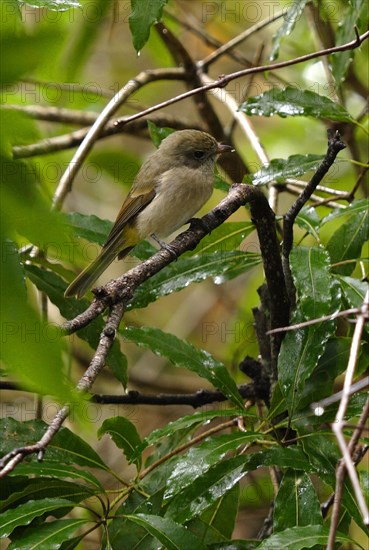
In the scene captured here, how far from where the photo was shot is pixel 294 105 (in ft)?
9.40

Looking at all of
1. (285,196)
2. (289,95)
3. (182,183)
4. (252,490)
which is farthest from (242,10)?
(252,490)

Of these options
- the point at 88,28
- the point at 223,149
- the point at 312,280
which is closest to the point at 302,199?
the point at 312,280

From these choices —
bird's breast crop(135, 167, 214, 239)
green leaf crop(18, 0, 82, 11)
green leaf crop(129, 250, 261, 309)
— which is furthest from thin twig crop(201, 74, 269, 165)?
green leaf crop(18, 0, 82, 11)

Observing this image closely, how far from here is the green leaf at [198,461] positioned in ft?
7.04

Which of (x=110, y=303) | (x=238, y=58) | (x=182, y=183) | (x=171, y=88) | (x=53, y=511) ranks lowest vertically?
(x=53, y=511)

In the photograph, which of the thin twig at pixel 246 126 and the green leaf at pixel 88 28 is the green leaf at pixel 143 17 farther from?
the thin twig at pixel 246 126

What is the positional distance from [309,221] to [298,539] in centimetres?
113

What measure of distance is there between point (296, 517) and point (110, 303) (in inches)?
34.2

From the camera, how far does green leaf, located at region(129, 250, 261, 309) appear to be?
278 cm

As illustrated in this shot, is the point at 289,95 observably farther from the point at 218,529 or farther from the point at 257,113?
the point at 218,529

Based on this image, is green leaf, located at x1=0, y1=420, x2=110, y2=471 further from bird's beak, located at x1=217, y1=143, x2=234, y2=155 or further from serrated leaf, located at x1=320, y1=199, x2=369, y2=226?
bird's beak, located at x1=217, y1=143, x2=234, y2=155

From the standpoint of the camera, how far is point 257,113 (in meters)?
2.86

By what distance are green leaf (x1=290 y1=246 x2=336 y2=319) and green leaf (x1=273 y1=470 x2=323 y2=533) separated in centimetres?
47

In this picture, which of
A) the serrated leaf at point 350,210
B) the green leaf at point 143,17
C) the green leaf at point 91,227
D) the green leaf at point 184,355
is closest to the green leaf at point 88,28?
the green leaf at point 143,17
